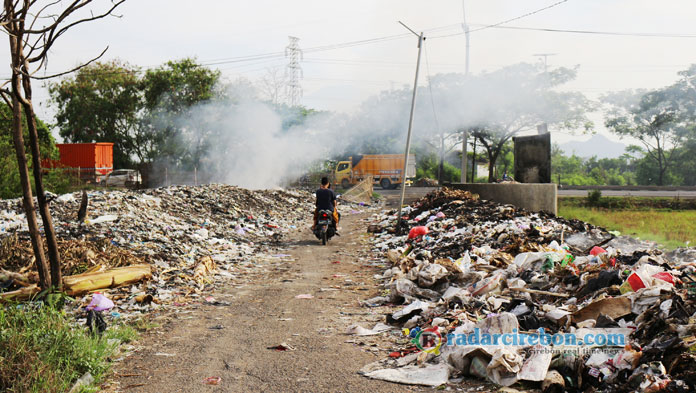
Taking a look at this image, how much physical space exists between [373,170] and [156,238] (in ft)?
89.0

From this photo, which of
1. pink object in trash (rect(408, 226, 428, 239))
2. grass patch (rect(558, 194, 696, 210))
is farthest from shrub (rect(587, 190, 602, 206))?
pink object in trash (rect(408, 226, 428, 239))

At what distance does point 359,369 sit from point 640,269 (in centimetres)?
280

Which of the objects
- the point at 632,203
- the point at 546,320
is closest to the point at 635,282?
the point at 546,320

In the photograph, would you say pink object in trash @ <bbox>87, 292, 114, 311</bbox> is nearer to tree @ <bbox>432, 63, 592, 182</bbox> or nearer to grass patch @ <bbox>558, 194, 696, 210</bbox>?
grass patch @ <bbox>558, 194, 696, 210</bbox>

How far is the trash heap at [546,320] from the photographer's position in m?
3.60

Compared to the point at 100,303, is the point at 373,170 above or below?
above

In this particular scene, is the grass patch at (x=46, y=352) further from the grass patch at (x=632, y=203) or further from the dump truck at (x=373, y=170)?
the dump truck at (x=373, y=170)

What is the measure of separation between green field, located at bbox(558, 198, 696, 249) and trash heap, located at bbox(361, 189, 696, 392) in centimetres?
365

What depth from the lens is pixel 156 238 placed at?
9.25m

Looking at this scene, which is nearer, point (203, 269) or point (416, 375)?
point (416, 375)

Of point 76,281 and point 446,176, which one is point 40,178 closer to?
point 76,281

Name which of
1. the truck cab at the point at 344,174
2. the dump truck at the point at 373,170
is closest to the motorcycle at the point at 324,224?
the dump truck at the point at 373,170

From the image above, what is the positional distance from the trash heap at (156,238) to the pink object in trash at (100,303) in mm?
259

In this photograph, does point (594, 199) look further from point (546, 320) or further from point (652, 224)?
point (546, 320)
